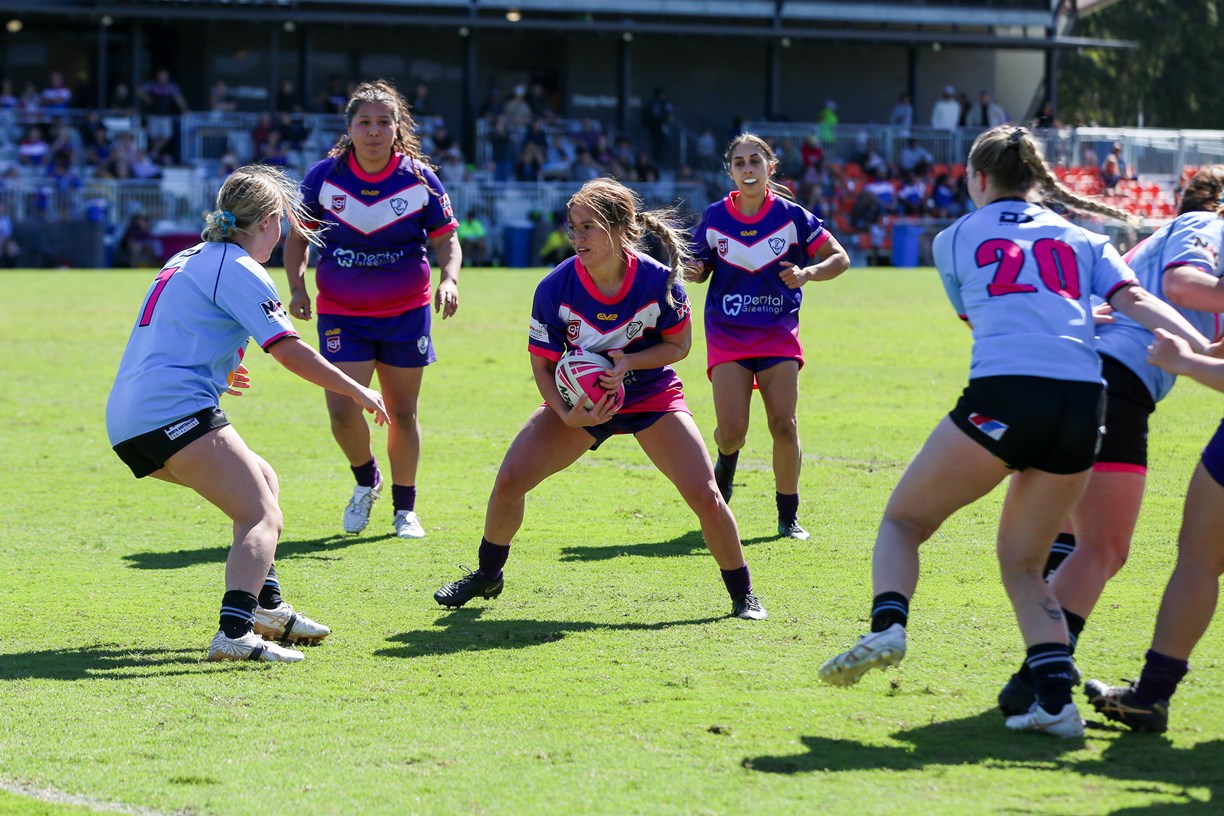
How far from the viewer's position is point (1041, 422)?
4.41 meters

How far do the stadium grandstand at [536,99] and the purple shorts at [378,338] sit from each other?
23.1 meters

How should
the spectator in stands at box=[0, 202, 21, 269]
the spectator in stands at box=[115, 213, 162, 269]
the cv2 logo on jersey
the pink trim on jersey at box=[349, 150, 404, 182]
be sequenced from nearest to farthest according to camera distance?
the cv2 logo on jersey, the pink trim on jersey at box=[349, 150, 404, 182], the spectator in stands at box=[0, 202, 21, 269], the spectator in stands at box=[115, 213, 162, 269]

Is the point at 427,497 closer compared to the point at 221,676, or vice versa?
the point at 221,676

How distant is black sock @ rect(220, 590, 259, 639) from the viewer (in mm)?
5516

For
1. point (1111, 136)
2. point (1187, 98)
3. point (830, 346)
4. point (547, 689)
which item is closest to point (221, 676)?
point (547, 689)

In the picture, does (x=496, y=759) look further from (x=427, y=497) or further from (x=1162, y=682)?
(x=427, y=497)

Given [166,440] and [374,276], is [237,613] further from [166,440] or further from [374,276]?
[374,276]

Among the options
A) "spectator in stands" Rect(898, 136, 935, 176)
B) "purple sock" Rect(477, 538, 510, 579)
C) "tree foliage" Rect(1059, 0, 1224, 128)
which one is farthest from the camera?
"tree foliage" Rect(1059, 0, 1224, 128)

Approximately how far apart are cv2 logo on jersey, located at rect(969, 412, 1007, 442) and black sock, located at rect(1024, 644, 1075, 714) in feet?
2.13

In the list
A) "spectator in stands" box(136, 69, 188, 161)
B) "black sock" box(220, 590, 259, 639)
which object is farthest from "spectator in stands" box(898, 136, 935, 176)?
"black sock" box(220, 590, 259, 639)

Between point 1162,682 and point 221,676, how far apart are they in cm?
317

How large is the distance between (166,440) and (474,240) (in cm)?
2702

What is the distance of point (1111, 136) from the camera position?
37281 mm

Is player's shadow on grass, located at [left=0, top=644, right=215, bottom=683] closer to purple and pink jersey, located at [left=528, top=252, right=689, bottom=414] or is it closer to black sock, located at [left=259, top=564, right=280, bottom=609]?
black sock, located at [left=259, top=564, right=280, bottom=609]
